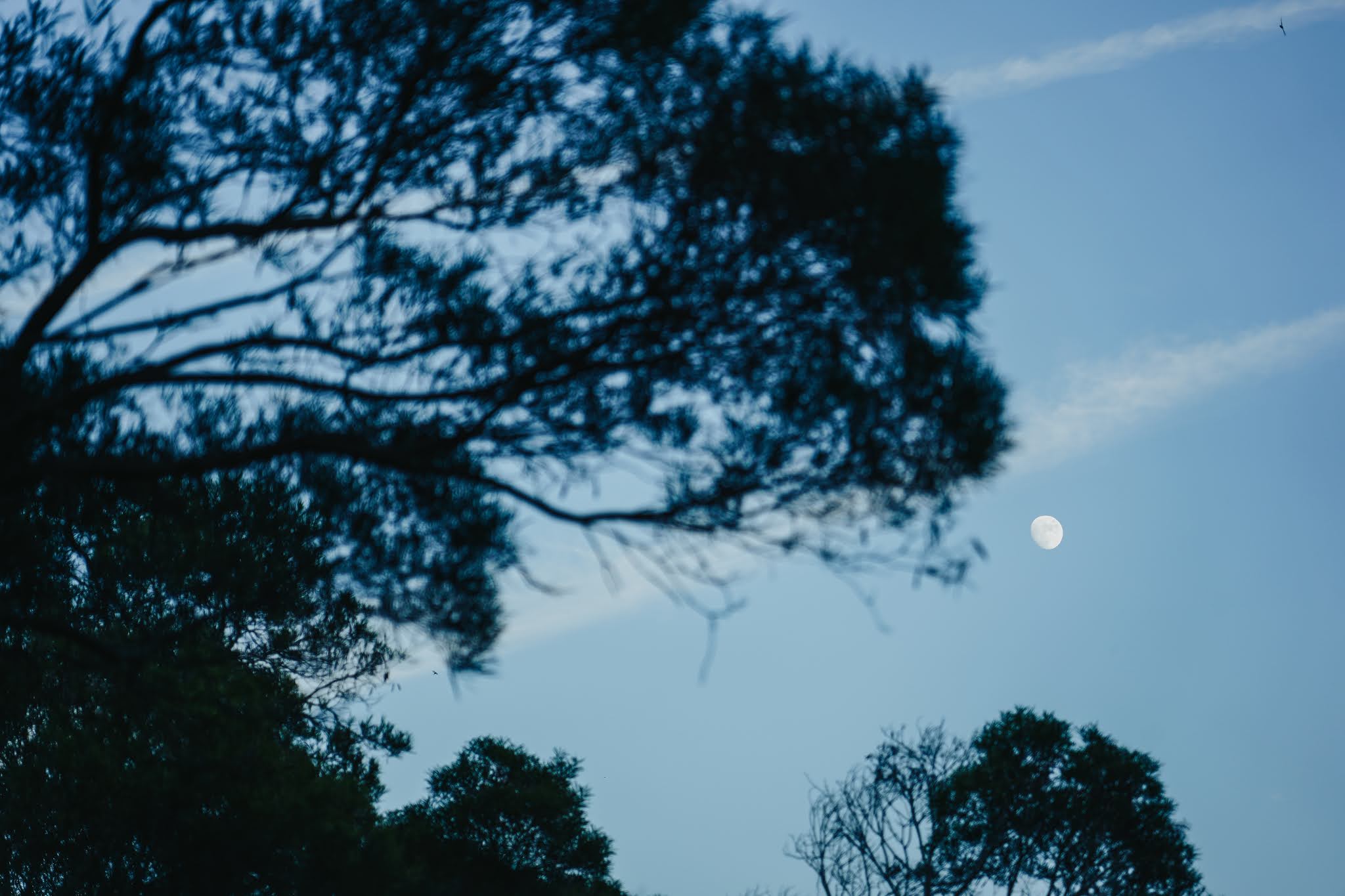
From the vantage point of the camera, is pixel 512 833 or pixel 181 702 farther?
pixel 512 833

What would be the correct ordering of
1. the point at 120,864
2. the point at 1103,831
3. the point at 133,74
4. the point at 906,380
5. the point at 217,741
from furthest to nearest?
the point at 1103,831
the point at 120,864
the point at 217,741
the point at 133,74
the point at 906,380

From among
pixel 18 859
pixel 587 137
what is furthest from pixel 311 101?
pixel 18 859

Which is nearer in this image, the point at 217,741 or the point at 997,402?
the point at 997,402

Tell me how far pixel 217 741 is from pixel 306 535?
10.2 meters

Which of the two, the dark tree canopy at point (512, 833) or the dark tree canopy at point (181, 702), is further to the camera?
the dark tree canopy at point (512, 833)

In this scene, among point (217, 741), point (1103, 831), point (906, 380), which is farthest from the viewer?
point (1103, 831)

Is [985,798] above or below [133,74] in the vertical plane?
above

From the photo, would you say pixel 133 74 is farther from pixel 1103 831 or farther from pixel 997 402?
pixel 1103 831

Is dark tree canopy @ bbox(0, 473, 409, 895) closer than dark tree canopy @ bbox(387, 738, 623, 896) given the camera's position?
Yes

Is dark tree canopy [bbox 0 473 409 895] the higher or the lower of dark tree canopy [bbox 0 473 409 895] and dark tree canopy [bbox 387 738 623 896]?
the lower

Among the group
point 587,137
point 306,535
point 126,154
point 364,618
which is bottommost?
point 364,618

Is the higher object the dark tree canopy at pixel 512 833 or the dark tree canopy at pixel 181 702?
the dark tree canopy at pixel 512 833

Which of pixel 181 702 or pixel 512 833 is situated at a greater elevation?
pixel 512 833

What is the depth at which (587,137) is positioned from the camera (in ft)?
26.5
